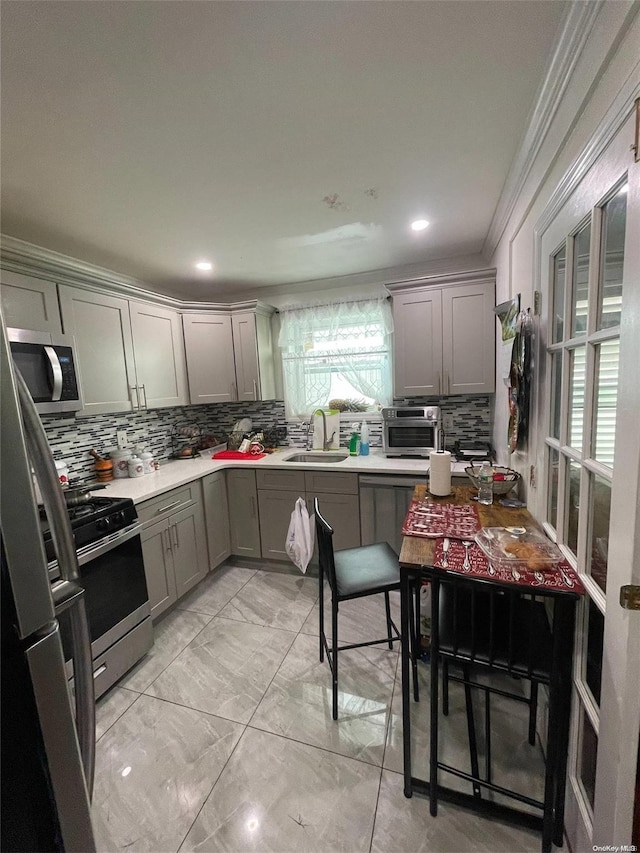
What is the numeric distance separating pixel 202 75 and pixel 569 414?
1.63 meters

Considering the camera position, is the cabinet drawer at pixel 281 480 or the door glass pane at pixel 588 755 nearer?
the door glass pane at pixel 588 755

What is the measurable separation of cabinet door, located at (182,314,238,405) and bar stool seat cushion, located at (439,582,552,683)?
2.50 m

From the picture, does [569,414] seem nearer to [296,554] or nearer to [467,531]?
[467,531]

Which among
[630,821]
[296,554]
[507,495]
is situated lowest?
[296,554]

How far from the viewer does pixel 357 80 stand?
1107 mm

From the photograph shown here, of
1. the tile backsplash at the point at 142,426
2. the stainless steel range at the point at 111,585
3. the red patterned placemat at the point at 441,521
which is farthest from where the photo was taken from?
the tile backsplash at the point at 142,426

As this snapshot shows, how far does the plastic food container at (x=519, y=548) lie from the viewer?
1.10 metres

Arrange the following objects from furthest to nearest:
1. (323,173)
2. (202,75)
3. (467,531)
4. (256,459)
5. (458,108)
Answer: (256,459) → (323,173) → (467,531) → (458,108) → (202,75)

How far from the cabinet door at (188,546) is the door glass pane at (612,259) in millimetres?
2412

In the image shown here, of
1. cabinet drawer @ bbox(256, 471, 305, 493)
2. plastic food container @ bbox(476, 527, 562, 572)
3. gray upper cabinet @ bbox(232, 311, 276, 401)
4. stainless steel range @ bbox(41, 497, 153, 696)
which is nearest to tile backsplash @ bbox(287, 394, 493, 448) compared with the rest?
cabinet drawer @ bbox(256, 471, 305, 493)

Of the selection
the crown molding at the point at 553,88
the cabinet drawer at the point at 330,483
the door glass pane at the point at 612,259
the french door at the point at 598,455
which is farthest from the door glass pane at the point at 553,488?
the cabinet drawer at the point at 330,483

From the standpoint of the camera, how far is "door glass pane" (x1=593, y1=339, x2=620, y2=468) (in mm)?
887

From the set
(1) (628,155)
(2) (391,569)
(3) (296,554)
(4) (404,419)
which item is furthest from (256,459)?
(1) (628,155)

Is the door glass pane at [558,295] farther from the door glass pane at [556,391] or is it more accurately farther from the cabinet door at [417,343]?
the cabinet door at [417,343]
